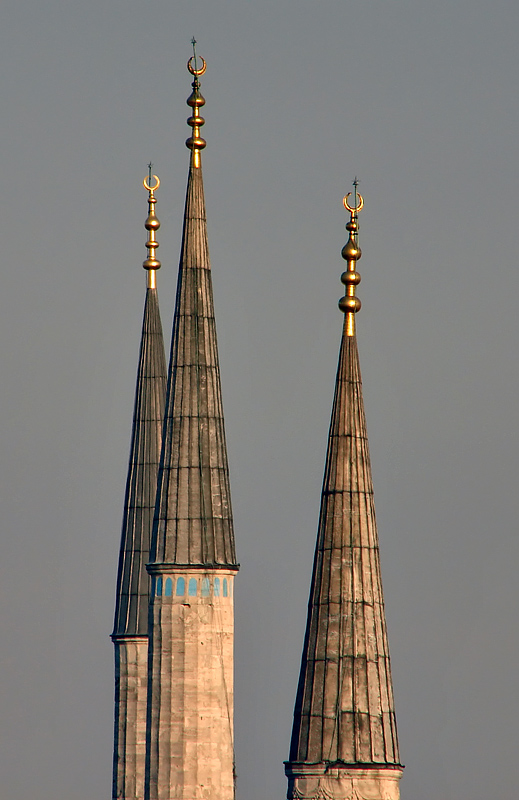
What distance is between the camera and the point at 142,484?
80000 millimetres

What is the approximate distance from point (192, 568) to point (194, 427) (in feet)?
11.9

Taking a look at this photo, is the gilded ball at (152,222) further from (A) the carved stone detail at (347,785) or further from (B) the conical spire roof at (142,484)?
(A) the carved stone detail at (347,785)

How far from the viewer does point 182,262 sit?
242 ft

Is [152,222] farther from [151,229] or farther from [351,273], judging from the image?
[351,273]

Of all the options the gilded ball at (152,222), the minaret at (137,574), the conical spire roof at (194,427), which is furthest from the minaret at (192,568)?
the gilded ball at (152,222)

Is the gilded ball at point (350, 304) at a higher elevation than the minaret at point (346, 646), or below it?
higher

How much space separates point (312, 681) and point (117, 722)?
22150mm

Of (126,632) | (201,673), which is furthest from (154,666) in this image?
(126,632)

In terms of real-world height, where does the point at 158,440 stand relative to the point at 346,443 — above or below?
above

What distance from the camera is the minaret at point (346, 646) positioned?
57.2 metres

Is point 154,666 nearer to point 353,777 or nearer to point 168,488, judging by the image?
point 168,488

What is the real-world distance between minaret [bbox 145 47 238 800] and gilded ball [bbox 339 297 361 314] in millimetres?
12991

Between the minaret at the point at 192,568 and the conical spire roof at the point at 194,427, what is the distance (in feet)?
0.08

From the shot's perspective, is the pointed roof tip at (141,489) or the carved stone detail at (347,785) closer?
the carved stone detail at (347,785)
